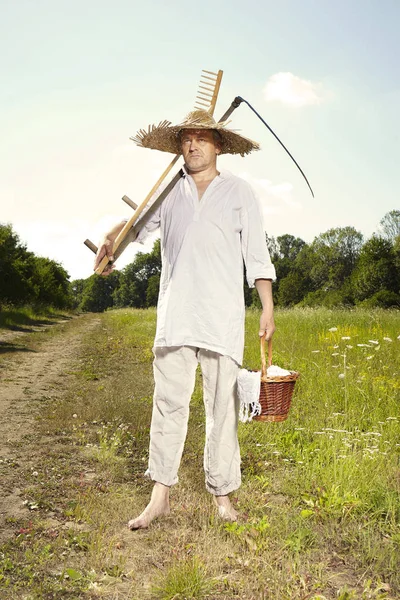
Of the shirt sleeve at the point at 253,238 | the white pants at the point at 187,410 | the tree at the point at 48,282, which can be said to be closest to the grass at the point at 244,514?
the white pants at the point at 187,410

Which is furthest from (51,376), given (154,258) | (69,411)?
(154,258)

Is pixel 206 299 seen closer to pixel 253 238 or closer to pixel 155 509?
pixel 253 238

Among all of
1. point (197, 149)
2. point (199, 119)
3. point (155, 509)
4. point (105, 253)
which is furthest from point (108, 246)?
point (155, 509)

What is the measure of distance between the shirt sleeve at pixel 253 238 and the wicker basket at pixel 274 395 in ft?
1.41

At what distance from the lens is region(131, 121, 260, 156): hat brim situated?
3.54m

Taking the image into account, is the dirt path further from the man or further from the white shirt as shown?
the white shirt

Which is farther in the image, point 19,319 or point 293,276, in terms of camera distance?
point 293,276

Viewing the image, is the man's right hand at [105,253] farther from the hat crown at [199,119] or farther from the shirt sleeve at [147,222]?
the hat crown at [199,119]

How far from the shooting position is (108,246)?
3678 millimetres

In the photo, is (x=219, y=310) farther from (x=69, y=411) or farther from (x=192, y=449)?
(x=69, y=411)

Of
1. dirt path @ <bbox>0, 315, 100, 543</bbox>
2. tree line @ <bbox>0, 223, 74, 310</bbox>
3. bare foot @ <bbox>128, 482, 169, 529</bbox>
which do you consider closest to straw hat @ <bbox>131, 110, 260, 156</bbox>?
bare foot @ <bbox>128, 482, 169, 529</bbox>

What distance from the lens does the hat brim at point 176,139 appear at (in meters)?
3.54

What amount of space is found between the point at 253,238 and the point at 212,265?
1.04ft

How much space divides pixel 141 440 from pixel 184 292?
2.38 meters
